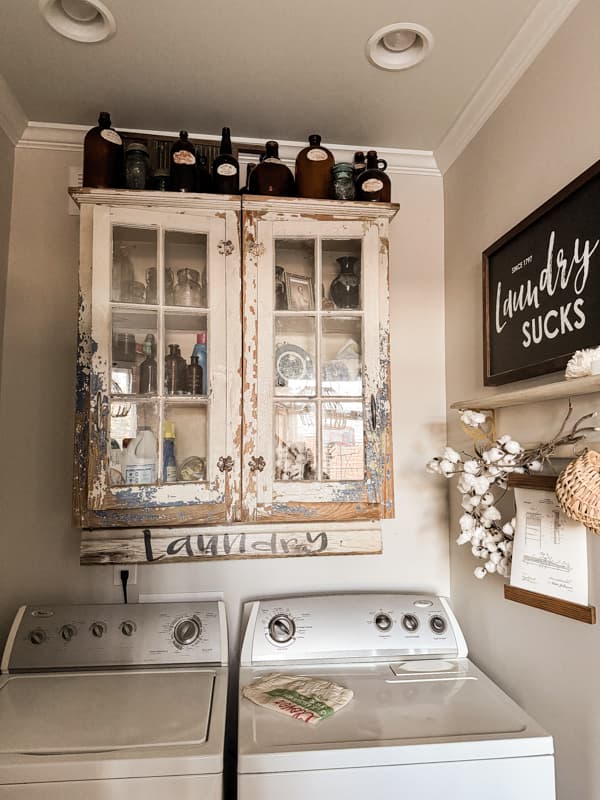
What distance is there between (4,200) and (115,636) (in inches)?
54.3

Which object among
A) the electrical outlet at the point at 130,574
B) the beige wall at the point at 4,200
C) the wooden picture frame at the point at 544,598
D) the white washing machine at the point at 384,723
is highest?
the beige wall at the point at 4,200

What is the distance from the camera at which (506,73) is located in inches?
57.5

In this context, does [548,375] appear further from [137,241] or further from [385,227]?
[137,241]

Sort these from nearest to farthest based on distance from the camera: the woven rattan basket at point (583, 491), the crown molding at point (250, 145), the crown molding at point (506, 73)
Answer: the woven rattan basket at point (583, 491)
the crown molding at point (506, 73)
the crown molding at point (250, 145)

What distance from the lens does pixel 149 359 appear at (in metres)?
1.53

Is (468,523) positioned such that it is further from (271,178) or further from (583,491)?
(271,178)

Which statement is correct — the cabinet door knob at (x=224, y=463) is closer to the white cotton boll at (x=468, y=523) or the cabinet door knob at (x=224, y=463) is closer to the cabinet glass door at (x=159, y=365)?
the cabinet glass door at (x=159, y=365)

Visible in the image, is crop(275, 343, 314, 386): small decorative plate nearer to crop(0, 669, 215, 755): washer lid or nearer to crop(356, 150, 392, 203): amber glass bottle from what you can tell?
crop(356, 150, 392, 203): amber glass bottle

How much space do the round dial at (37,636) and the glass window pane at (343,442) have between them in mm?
914

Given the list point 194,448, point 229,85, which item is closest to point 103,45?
point 229,85

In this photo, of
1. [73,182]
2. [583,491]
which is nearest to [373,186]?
[73,182]

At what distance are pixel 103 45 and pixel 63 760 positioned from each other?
5.51 ft

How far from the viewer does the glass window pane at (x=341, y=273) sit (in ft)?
5.29

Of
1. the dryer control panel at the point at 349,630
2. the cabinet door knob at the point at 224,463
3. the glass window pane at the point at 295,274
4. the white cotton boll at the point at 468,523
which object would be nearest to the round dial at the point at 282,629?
the dryer control panel at the point at 349,630
